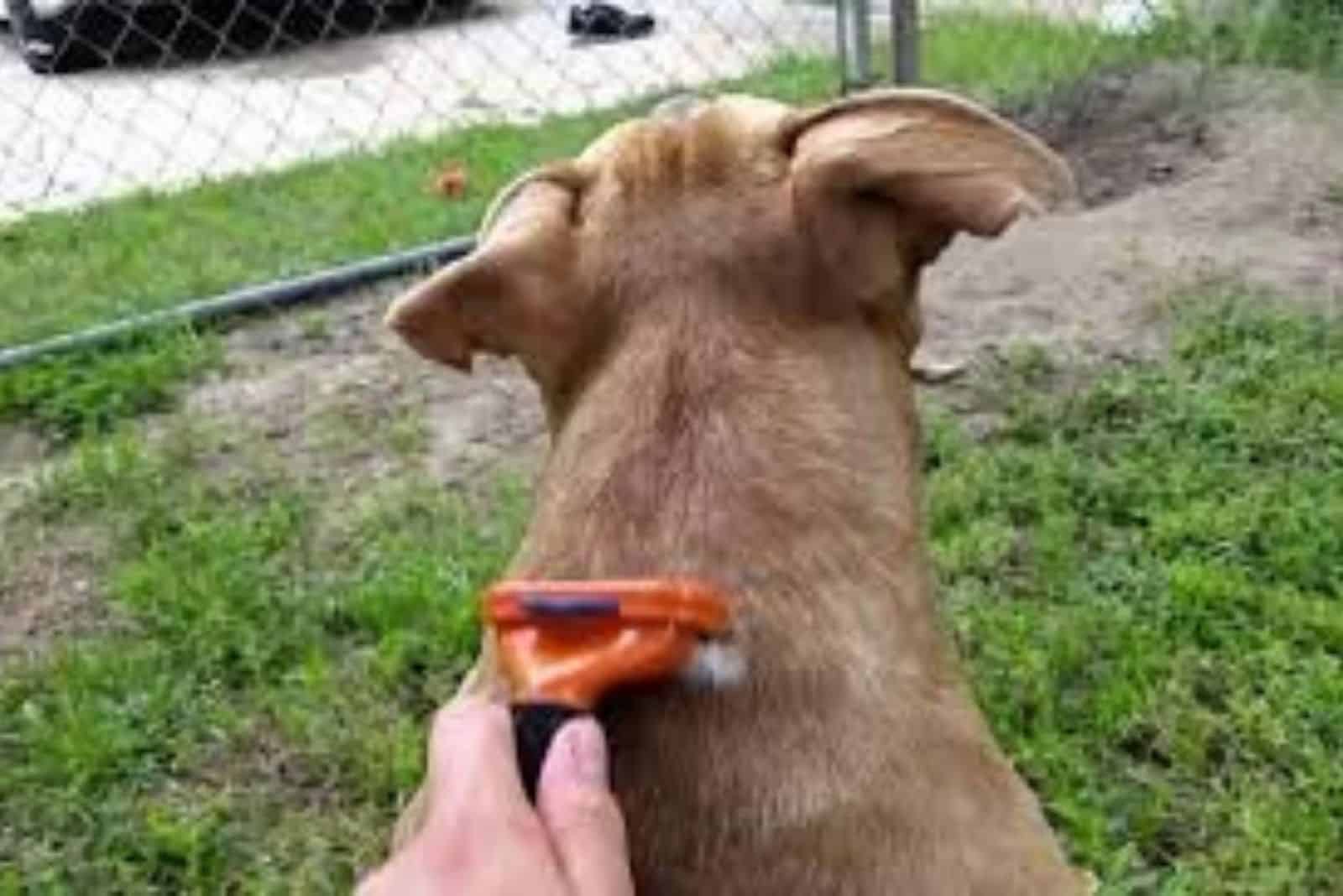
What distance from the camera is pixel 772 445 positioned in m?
2.17

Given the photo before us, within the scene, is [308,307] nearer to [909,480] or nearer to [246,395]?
[246,395]

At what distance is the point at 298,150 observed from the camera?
8.66 m

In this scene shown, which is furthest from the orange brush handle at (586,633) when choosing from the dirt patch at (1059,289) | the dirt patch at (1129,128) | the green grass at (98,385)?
the dirt patch at (1129,128)

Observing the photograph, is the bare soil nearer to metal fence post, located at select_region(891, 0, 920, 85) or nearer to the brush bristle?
metal fence post, located at select_region(891, 0, 920, 85)

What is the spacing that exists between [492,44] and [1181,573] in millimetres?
6638

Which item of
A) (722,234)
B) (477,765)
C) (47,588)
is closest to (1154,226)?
(47,588)

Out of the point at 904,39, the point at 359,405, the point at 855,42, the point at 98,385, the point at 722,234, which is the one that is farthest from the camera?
the point at 855,42

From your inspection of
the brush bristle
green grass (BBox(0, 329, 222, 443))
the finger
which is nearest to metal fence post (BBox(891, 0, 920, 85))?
green grass (BBox(0, 329, 222, 443))

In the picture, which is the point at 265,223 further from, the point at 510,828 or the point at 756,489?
the point at 510,828

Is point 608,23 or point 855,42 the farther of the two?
point 608,23

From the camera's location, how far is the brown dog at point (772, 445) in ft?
6.74

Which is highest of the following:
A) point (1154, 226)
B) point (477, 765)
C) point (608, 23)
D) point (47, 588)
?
point (477, 765)

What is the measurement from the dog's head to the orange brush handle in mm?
343

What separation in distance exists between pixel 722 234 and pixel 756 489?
0.88 ft
